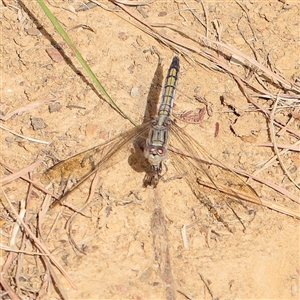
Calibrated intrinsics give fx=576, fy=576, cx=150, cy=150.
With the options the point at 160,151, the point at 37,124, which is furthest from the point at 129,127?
the point at 37,124

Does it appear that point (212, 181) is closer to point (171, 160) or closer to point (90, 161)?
point (171, 160)

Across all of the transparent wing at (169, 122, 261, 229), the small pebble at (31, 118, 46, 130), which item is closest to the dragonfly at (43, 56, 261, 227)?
the transparent wing at (169, 122, 261, 229)

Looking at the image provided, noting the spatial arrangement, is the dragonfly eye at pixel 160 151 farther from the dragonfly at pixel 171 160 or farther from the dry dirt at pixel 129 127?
the dry dirt at pixel 129 127

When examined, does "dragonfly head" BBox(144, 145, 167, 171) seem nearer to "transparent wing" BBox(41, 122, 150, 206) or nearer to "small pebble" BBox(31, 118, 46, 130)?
"transparent wing" BBox(41, 122, 150, 206)

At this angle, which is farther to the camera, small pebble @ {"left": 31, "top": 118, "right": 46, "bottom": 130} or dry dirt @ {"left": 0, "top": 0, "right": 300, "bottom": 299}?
small pebble @ {"left": 31, "top": 118, "right": 46, "bottom": 130}

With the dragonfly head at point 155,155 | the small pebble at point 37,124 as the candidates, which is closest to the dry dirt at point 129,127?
the small pebble at point 37,124
